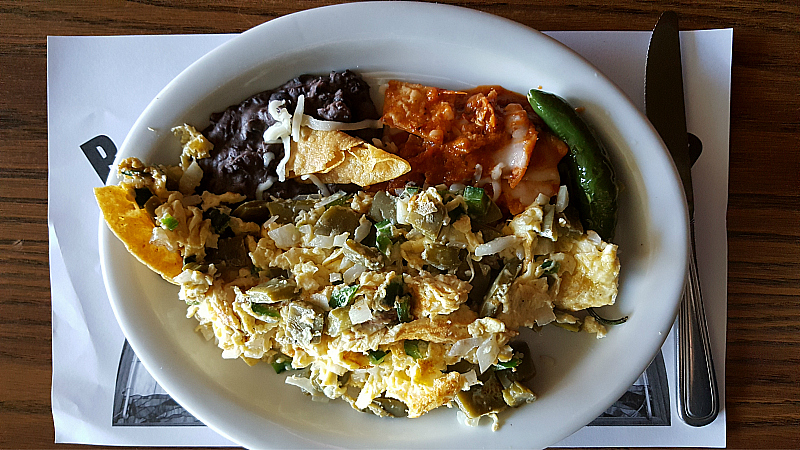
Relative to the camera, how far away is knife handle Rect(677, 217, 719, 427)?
2.02 metres

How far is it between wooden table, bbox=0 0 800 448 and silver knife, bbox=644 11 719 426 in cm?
12

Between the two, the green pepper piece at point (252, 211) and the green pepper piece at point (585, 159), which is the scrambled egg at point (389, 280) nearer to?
the green pepper piece at point (252, 211)

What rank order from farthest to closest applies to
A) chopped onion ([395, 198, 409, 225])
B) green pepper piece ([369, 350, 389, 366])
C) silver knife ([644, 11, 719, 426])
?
silver knife ([644, 11, 719, 426])
green pepper piece ([369, 350, 389, 366])
chopped onion ([395, 198, 409, 225])

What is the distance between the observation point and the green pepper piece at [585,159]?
172 cm

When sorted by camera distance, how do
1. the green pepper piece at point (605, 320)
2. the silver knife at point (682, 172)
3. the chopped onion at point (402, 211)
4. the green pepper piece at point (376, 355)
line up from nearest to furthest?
the chopped onion at point (402, 211) < the green pepper piece at point (376, 355) < the green pepper piece at point (605, 320) < the silver knife at point (682, 172)

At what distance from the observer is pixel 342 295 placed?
168cm

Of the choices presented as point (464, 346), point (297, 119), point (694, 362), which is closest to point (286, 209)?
point (297, 119)

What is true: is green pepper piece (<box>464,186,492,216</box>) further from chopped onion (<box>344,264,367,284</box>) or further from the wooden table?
the wooden table

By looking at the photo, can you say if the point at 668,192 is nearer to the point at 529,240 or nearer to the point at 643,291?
the point at 643,291

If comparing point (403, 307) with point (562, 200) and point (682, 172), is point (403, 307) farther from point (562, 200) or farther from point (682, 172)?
point (682, 172)

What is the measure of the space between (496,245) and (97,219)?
5.29 ft

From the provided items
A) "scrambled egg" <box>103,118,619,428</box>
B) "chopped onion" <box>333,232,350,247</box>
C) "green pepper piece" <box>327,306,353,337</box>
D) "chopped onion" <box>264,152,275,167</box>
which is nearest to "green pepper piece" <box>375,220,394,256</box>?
"scrambled egg" <box>103,118,619,428</box>

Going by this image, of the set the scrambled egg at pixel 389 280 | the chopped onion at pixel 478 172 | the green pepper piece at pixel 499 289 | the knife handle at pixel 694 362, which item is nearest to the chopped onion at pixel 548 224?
the scrambled egg at pixel 389 280

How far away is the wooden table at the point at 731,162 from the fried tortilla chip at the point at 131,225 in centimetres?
68
